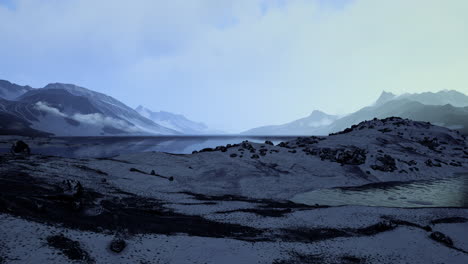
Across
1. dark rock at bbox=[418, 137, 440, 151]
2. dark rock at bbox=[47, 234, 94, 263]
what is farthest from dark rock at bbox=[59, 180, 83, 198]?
→ dark rock at bbox=[418, 137, 440, 151]

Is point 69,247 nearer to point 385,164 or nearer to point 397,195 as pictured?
point 397,195

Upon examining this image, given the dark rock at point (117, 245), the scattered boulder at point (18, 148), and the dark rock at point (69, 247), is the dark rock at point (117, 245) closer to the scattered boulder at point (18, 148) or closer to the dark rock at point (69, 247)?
the dark rock at point (69, 247)

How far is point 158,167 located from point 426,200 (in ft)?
94.3

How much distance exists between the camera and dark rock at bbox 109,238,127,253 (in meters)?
11.3

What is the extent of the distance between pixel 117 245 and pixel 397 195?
2595 cm

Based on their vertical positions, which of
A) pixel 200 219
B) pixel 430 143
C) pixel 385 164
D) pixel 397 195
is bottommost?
pixel 200 219

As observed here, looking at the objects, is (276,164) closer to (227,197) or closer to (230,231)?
(227,197)

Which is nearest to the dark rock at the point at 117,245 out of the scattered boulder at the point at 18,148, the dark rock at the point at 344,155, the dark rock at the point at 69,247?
the dark rock at the point at 69,247

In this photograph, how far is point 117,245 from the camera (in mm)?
11367

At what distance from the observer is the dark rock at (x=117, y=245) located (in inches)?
443

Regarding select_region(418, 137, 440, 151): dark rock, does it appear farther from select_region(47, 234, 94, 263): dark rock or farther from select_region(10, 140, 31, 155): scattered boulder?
select_region(10, 140, 31, 155): scattered boulder

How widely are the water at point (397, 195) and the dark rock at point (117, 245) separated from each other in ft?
55.0

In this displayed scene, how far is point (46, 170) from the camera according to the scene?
23.5 m

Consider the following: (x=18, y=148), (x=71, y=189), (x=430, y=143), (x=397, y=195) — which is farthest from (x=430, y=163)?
(x=18, y=148)
